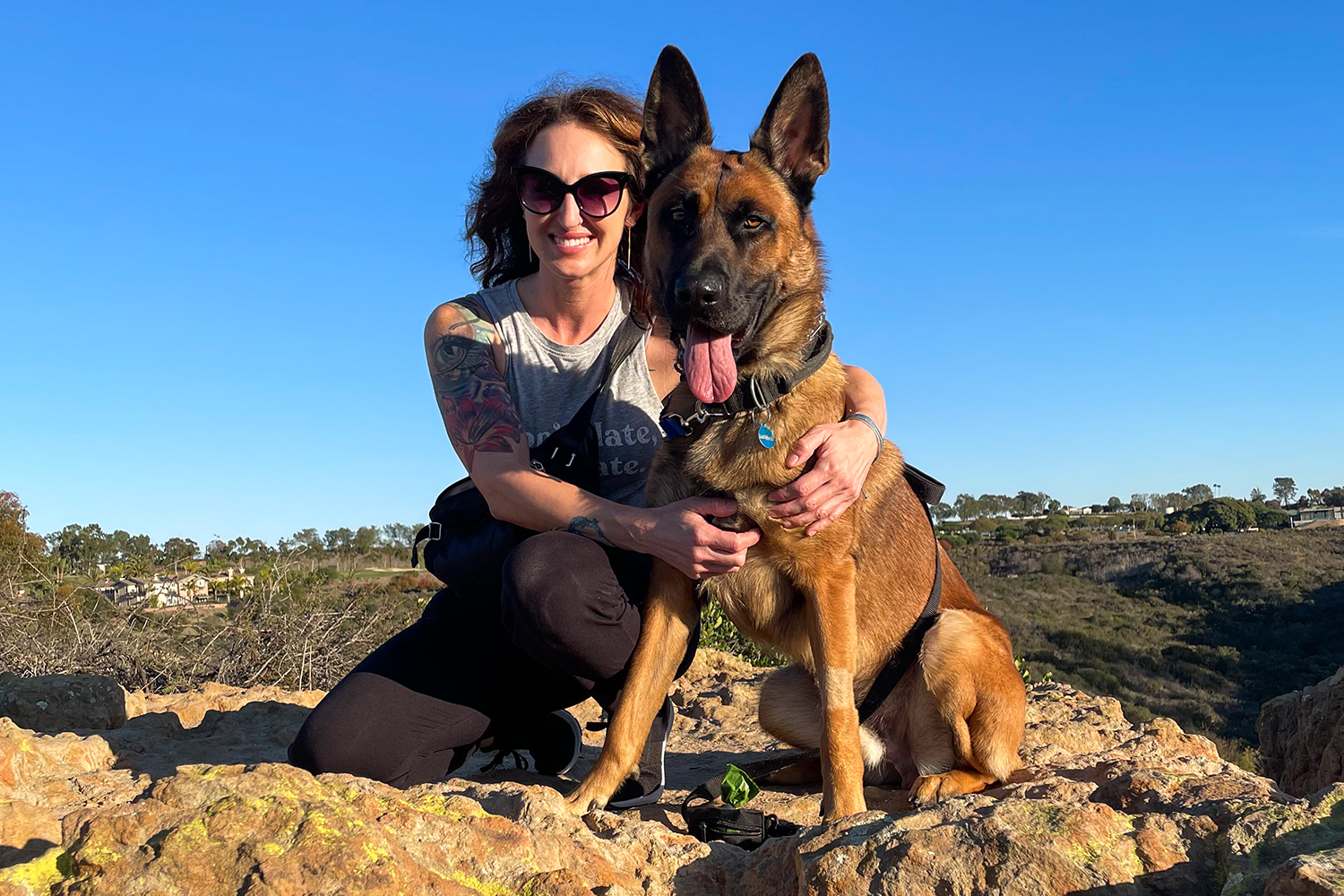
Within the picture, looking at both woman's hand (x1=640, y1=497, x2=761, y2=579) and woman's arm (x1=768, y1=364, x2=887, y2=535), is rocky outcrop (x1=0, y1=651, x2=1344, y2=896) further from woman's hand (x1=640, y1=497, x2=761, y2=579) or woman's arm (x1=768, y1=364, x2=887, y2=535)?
woman's arm (x1=768, y1=364, x2=887, y2=535)

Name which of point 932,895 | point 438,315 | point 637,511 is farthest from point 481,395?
point 932,895

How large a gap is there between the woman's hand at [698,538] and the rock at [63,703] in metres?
3.42

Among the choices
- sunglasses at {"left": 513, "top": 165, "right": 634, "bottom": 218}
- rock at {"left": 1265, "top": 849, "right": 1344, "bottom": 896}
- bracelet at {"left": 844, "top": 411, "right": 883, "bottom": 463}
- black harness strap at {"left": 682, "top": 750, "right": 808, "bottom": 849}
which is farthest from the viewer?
sunglasses at {"left": 513, "top": 165, "right": 634, "bottom": 218}

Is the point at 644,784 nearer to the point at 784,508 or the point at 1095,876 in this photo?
the point at 784,508

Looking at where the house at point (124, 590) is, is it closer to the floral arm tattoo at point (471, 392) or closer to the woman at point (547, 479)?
the woman at point (547, 479)

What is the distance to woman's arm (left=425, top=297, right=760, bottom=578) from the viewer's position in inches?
117

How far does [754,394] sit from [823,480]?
0.38 m

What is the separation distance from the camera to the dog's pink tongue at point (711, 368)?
3078mm

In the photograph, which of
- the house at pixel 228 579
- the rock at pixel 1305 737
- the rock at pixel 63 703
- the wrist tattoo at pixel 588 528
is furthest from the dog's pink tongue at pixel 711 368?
the house at pixel 228 579

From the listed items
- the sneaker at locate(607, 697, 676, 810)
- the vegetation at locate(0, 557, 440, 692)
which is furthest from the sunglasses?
the vegetation at locate(0, 557, 440, 692)

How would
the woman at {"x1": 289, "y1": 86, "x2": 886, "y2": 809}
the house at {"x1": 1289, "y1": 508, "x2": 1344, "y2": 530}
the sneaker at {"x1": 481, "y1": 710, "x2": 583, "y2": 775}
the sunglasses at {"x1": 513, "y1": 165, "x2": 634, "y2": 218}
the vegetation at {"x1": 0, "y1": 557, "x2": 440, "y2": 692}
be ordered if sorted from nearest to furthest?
the woman at {"x1": 289, "y1": 86, "x2": 886, "y2": 809}
the sunglasses at {"x1": 513, "y1": 165, "x2": 634, "y2": 218}
the sneaker at {"x1": 481, "y1": 710, "x2": 583, "y2": 775}
the vegetation at {"x1": 0, "y1": 557, "x2": 440, "y2": 692}
the house at {"x1": 1289, "y1": 508, "x2": 1344, "y2": 530}

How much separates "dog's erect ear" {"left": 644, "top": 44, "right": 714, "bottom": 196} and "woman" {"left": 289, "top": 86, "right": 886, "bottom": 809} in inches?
8.9

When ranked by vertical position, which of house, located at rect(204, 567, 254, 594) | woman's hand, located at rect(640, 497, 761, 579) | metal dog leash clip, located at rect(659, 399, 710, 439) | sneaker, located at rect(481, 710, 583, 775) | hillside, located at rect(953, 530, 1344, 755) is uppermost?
metal dog leash clip, located at rect(659, 399, 710, 439)

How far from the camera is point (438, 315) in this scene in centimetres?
380
